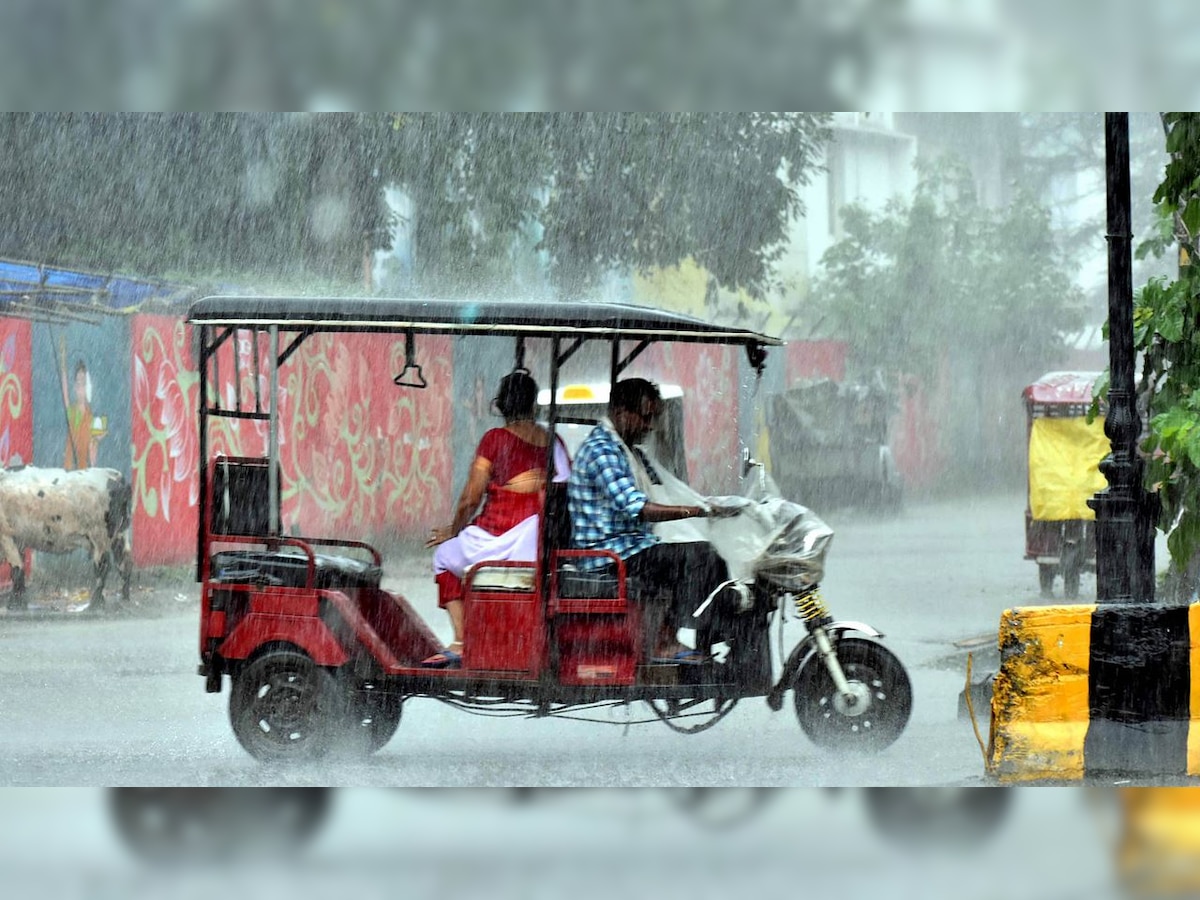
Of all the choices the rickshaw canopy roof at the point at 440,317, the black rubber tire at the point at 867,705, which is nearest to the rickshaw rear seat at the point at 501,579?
the rickshaw canopy roof at the point at 440,317

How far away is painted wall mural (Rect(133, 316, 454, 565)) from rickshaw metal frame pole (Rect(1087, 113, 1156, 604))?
849 cm

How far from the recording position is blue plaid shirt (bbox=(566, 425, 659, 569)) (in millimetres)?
6672

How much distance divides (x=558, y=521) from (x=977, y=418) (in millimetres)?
16736

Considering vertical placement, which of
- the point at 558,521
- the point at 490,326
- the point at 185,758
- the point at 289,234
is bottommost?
the point at 185,758

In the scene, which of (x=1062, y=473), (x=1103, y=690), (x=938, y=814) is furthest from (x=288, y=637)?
(x=1062, y=473)

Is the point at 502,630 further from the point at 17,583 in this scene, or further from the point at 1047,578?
the point at 1047,578

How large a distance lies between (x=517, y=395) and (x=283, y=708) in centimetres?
166

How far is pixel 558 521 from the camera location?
6.84 meters

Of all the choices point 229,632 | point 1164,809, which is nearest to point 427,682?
point 229,632

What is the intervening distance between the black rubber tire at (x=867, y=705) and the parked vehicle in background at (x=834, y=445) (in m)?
12.8

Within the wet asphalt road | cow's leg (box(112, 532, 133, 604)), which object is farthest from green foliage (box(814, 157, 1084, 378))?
cow's leg (box(112, 532, 133, 604))

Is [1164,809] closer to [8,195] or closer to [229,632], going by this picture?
[229,632]

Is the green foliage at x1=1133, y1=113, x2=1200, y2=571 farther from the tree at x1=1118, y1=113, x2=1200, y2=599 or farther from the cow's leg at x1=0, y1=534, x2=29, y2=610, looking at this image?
the cow's leg at x1=0, y1=534, x2=29, y2=610

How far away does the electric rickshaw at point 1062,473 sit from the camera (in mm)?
13188
